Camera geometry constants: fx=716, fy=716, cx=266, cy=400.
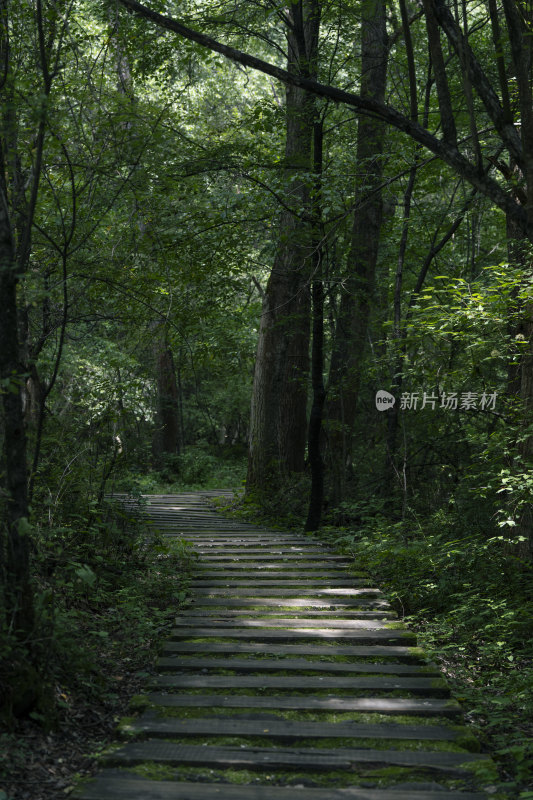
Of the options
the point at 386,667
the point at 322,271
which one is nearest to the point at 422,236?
the point at 322,271

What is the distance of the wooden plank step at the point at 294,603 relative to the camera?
6680mm

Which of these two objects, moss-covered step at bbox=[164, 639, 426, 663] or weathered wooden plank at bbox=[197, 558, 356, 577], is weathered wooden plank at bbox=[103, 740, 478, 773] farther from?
weathered wooden plank at bbox=[197, 558, 356, 577]

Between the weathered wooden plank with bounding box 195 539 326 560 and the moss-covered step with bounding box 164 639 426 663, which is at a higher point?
the weathered wooden plank with bounding box 195 539 326 560

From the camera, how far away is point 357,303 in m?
11.6

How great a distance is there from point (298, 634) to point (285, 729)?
1659 mm

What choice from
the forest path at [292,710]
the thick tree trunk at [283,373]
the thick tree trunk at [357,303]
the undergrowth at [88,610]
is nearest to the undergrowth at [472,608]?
the forest path at [292,710]

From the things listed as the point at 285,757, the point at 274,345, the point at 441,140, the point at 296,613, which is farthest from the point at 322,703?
the point at 274,345

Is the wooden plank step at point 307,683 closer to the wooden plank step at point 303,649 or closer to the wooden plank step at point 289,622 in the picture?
the wooden plank step at point 303,649

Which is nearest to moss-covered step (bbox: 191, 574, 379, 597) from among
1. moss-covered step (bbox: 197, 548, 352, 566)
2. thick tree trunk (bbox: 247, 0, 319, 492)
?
moss-covered step (bbox: 197, 548, 352, 566)

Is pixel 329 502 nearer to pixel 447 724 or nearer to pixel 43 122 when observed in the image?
pixel 447 724

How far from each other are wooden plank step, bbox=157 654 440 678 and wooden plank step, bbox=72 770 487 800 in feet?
5.15

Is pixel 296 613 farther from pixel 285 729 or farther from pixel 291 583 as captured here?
pixel 285 729

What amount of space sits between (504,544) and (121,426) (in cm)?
439

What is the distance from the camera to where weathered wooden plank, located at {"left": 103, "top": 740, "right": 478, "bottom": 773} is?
3830 mm
